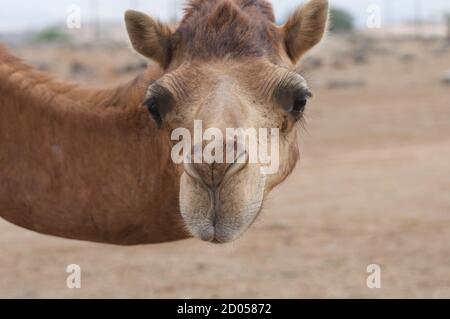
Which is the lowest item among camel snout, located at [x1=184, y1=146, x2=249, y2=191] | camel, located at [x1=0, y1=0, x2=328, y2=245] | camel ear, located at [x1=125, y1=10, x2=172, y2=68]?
camel snout, located at [x1=184, y1=146, x2=249, y2=191]

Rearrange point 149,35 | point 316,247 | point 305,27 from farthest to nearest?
1. point 316,247
2. point 305,27
3. point 149,35

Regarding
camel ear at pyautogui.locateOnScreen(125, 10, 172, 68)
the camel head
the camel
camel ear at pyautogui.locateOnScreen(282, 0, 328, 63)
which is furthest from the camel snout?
camel ear at pyautogui.locateOnScreen(282, 0, 328, 63)

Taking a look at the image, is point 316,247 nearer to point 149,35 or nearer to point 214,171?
point 149,35

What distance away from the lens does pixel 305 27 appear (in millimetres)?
4727

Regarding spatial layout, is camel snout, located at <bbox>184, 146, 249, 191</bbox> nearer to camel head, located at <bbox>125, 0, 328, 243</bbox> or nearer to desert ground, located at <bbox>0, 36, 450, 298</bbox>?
camel head, located at <bbox>125, 0, 328, 243</bbox>

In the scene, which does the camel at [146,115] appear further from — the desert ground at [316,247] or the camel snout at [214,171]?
the desert ground at [316,247]

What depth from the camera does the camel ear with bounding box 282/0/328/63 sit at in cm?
469

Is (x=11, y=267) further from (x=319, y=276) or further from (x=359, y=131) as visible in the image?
(x=359, y=131)

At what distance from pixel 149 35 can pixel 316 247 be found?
8.00 m

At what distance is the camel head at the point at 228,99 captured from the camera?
3.70 m

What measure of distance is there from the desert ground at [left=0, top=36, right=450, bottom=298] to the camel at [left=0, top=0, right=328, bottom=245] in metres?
0.41

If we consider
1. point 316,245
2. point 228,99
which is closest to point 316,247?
point 316,245

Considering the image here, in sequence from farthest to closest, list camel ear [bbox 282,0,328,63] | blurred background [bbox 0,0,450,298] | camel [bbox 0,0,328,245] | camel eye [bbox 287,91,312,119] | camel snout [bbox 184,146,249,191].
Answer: blurred background [bbox 0,0,450,298] → camel ear [bbox 282,0,328,63] → camel eye [bbox 287,91,312,119] → camel [bbox 0,0,328,245] → camel snout [bbox 184,146,249,191]

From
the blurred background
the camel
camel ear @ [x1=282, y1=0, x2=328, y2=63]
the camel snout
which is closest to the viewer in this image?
the camel snout
